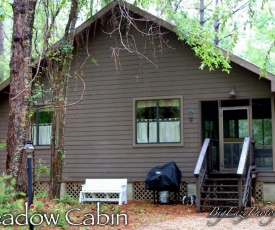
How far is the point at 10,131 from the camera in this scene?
7.69m

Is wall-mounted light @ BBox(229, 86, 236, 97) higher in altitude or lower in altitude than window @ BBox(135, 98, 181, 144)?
higher

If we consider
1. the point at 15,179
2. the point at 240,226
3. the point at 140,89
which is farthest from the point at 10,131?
the point at 140,89

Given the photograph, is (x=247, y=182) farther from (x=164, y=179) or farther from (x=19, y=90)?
(x=19, y=90)

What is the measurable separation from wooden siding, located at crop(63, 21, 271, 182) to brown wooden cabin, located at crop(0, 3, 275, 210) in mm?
27

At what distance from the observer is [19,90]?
774 centimetres

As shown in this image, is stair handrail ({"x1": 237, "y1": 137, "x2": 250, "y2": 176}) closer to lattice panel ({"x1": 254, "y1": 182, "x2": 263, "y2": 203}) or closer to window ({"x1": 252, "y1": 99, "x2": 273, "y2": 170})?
window ({"x1": 252, "y1": 99, "x2": 273, "y2": 170})

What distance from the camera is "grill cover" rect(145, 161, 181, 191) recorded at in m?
10.9

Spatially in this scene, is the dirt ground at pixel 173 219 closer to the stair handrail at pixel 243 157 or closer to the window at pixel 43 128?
the stair handrail at pixel 243 157

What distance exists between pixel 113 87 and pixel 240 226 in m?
5.96

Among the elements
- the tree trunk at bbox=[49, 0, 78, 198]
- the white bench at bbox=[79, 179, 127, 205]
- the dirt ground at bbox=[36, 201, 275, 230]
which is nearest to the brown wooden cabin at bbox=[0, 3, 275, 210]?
the white bench at bbox=[79, 179, 127, 205]

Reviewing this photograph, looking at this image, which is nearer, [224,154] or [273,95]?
[273,95]

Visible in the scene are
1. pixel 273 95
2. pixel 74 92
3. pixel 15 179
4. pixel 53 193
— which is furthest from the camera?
pixel 74 92

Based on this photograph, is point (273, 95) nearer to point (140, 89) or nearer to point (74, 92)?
point (140, 89)

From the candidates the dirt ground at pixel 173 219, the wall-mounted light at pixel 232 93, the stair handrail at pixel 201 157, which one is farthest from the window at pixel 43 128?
the wall-mounted light at pixel 232 93
